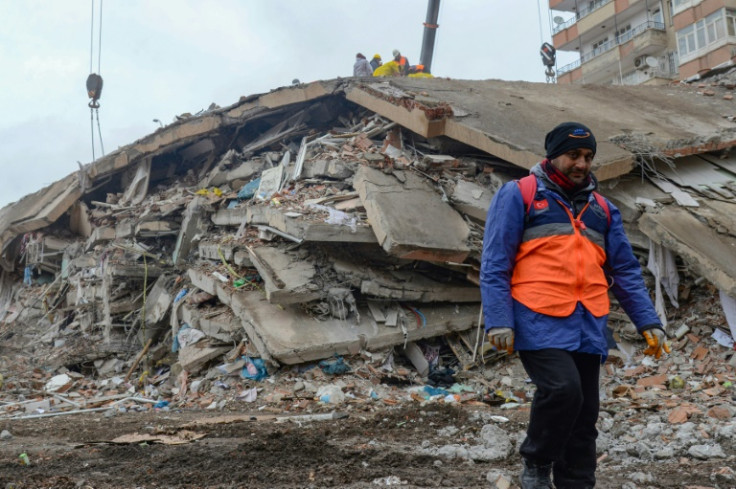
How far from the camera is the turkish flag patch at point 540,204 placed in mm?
2766

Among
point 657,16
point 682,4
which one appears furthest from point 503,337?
point 657,16

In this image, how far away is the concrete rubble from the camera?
5.84 metres

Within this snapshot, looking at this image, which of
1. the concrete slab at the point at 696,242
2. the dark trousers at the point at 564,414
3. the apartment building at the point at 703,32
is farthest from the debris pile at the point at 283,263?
the apartment building at the point at 703,32

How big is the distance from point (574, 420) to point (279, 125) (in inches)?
330

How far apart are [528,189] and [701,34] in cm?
2767

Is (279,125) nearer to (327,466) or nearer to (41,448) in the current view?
(41,448)

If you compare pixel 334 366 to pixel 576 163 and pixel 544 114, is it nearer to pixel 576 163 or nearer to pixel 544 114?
pixel 576 163

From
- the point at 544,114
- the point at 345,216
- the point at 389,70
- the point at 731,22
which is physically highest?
the point at 731,22

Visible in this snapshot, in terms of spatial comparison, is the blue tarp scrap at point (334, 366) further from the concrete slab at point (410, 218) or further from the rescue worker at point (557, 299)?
the rescue worker at point (557, 299)

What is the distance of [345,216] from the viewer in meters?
6.82

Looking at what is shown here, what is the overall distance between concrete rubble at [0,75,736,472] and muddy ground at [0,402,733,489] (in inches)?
13.9

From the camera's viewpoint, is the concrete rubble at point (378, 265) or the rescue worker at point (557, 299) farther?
the concrete rubble at point (378, 265)

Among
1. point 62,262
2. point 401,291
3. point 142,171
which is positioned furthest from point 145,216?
point 401,291

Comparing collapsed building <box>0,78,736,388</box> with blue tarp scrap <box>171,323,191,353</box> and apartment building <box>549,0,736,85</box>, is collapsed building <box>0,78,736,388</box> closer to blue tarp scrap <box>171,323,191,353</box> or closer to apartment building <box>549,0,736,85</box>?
blue tarp scrap <box>171,323,191,353</box>
